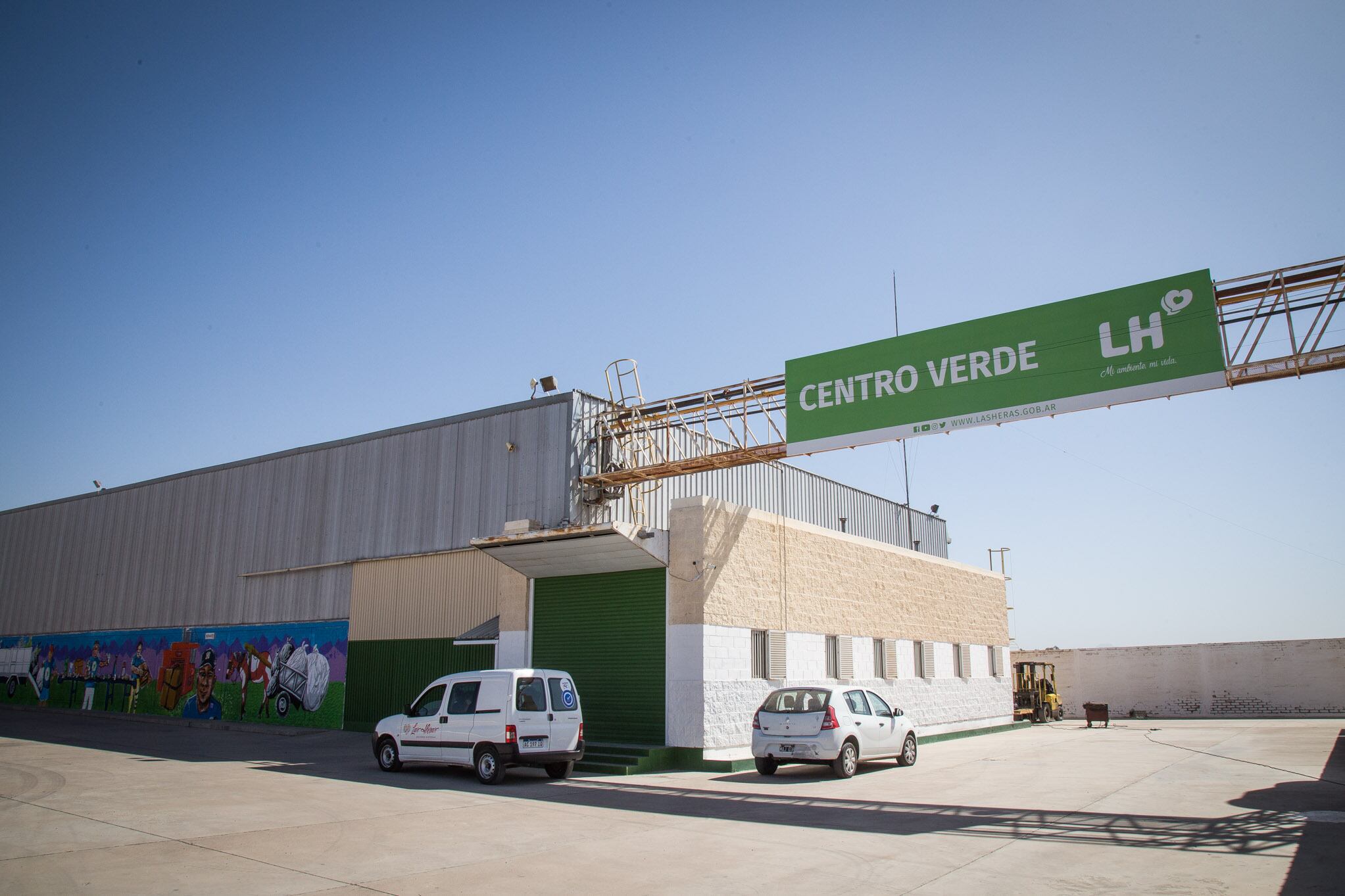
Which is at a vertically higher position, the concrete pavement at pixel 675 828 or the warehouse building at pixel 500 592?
the warehouse building at pixel 500 592

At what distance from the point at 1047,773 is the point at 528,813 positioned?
31.6 feet

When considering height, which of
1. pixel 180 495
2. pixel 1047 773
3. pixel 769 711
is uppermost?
pixel 180 495

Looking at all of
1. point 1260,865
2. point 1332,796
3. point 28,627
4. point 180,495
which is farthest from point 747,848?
point 28,627

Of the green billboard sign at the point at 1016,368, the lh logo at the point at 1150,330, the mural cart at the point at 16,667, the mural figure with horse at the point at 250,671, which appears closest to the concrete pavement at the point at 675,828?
the green billboard sign at the point at 1016,368

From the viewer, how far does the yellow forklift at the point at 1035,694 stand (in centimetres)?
3597

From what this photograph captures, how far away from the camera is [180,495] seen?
3288 centimetres

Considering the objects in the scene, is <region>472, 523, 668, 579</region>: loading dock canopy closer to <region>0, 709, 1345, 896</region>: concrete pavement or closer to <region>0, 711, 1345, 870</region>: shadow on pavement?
<region>0, 709, 1345, 896</region>: concrete pavement

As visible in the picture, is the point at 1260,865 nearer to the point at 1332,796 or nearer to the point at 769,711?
the point at 1332,796

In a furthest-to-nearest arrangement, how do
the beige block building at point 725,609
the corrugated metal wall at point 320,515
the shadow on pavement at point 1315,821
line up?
the corrugated metal wall at point 320,515, the beige block building at point 725,609, the shadow on pavement at point 1315,821

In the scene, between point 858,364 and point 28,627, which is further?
point 28,627

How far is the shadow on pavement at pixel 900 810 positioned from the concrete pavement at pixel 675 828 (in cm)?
5

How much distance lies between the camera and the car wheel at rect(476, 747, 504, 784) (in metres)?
14.7

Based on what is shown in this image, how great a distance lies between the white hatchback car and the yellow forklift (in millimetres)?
20916

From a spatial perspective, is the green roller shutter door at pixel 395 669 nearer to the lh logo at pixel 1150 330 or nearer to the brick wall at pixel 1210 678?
the lh logo at pixel 1150 330
